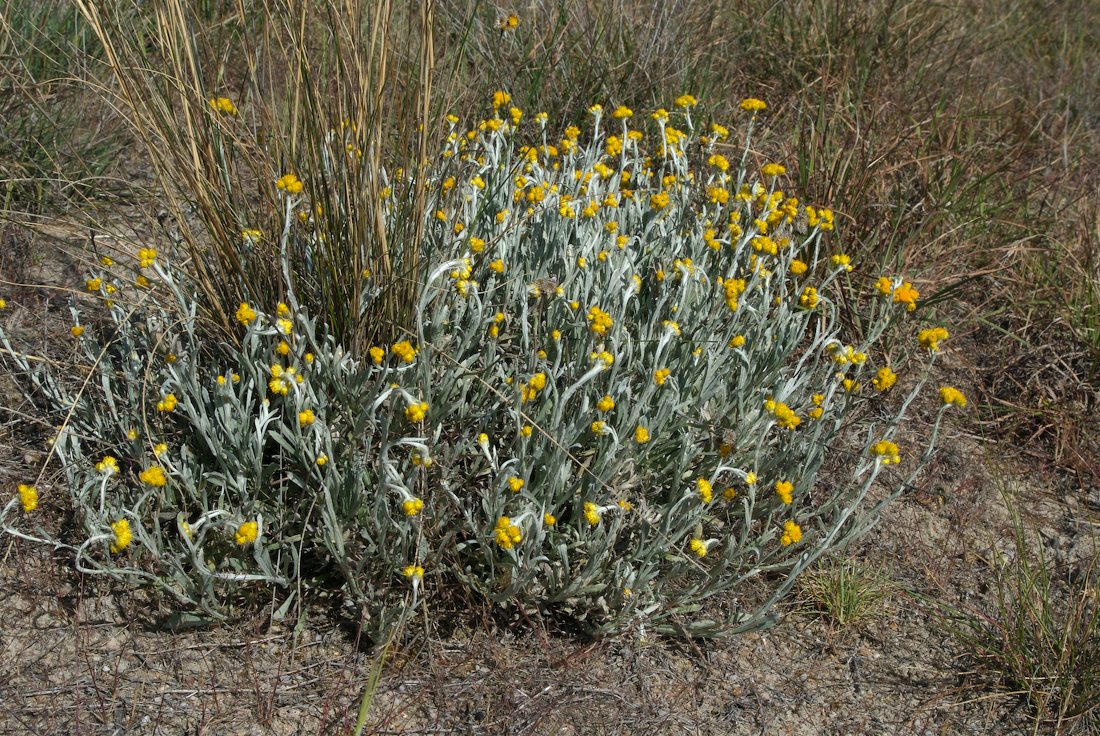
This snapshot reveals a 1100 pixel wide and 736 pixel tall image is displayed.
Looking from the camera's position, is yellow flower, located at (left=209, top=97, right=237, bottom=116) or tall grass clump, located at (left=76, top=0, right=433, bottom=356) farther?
yellow flower, located at (left=209, top=97, right=237, bottom=116)

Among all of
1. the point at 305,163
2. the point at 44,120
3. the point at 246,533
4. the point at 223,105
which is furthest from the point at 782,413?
the point at 44,120

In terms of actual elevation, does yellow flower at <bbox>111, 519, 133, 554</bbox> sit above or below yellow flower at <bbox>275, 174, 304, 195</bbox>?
below

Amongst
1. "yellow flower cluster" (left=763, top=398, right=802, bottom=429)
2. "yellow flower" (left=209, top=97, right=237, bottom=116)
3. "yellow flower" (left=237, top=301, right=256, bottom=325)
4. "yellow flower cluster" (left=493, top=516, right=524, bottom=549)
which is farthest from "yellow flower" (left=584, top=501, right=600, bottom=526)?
"yellow flower" (left=209, top=97, right=237, bottom=116)

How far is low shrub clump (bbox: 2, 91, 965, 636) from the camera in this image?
230cm

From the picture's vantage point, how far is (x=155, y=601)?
2.40 metres

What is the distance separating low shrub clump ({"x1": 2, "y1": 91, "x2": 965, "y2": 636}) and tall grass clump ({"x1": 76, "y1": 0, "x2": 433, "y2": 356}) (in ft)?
0.15

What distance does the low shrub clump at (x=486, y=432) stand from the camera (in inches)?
90.6

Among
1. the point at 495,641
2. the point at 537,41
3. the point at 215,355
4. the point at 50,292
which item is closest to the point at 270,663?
the point at 495,641

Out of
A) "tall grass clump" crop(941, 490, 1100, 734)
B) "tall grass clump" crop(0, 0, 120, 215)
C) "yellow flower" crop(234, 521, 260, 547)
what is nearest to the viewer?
"yellow flower" crop(234, 521, 260, 547)

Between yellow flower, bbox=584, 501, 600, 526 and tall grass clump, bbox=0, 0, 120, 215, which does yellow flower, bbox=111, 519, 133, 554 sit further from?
tall grass clump, bbox=0, 0, 120, 215

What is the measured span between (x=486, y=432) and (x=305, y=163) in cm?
89

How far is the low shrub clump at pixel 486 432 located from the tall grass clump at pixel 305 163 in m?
0.05

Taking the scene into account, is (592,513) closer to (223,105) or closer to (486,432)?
(486,432)

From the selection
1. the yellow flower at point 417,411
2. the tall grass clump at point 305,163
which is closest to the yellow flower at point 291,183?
the tall grass clump at point 305,163
